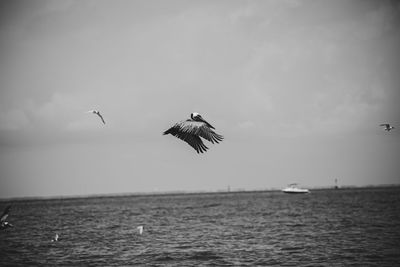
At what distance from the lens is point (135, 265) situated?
91.8 ft

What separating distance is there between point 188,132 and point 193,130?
0.45 feet

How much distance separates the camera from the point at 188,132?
1154 cm

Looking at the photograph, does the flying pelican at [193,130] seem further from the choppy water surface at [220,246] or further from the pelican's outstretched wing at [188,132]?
the choppy water surface at [220,246]

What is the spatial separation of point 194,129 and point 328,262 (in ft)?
62.5

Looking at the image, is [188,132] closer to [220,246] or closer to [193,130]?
[193,130]

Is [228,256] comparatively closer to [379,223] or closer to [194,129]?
[194,129]

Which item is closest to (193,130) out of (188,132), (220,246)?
(188,132)

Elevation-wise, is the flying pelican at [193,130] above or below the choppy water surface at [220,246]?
above

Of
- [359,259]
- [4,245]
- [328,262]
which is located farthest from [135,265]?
[4,245]

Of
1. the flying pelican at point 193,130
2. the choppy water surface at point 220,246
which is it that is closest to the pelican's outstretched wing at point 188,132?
the flying pelican at point 193,130

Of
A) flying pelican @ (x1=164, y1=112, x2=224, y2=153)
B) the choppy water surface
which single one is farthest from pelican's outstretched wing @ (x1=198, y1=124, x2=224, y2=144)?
the choppy water surface

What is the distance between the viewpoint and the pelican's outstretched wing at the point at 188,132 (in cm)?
1148

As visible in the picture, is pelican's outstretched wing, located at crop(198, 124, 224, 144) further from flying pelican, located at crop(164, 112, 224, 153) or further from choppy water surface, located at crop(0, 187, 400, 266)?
choppy water surface, located at crop(0, 187, 400, 266)

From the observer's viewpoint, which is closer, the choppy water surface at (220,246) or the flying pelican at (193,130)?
the flying pelican at (193,130)
